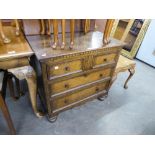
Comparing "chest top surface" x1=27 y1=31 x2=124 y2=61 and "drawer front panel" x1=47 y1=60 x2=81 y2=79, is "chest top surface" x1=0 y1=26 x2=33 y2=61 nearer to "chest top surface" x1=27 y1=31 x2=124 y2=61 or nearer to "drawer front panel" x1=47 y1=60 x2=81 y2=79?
"chest top surface" x1=27 y1=31 x2=124 y2=61

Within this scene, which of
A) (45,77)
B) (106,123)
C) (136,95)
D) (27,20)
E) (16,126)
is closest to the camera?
(45,77)

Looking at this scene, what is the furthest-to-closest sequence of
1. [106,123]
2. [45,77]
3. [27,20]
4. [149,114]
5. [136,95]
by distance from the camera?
[136,95]
[149,114]
[106,123]
[27,20]
[45,77]

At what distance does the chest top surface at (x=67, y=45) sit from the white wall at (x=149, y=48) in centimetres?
170

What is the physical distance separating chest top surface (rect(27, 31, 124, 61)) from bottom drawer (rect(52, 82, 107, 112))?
0.53 m

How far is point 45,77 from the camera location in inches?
43.1

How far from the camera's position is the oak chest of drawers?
3.48 feet

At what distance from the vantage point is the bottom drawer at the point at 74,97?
55.4 inches

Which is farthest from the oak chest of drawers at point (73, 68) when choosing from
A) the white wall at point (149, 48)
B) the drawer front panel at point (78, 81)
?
the white wall at point (149, 48)

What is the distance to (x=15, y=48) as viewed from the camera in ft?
3.44

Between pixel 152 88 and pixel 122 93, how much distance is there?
570 millimetres

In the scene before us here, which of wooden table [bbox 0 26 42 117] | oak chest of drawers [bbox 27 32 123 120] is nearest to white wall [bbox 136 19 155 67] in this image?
oak chest of drawers [bbox 27 32 123 120]

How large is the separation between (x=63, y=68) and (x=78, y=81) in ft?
0.92
